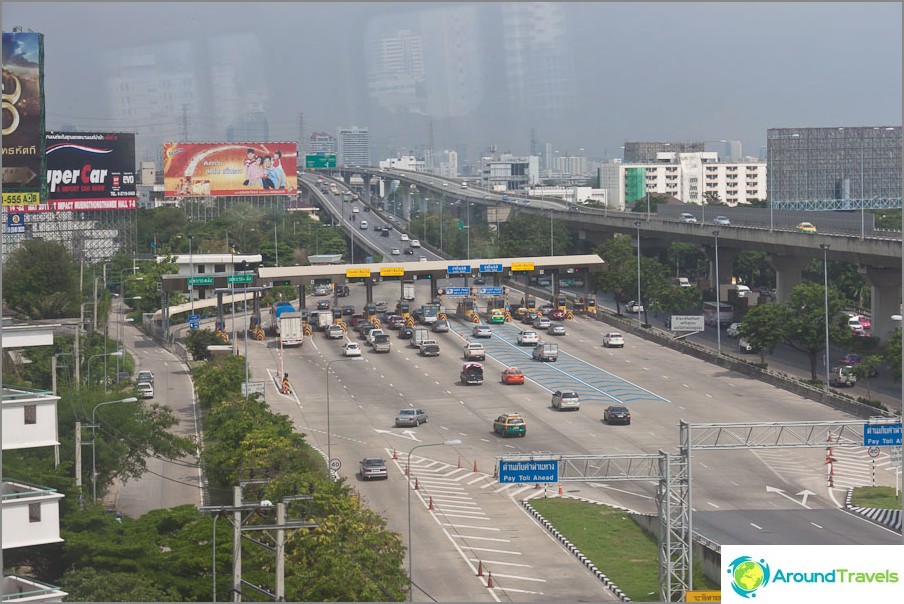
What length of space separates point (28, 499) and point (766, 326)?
30.4 metres

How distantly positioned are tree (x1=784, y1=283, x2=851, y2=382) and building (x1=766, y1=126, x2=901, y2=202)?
37247mm

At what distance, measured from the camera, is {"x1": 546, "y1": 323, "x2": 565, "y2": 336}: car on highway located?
57969 millimetres

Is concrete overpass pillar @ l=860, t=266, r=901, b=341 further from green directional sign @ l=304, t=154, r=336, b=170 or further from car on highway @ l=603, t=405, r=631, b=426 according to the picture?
green directional sign @ l=304, t=154, r=336, b=170

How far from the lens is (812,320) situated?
47062 millimetres

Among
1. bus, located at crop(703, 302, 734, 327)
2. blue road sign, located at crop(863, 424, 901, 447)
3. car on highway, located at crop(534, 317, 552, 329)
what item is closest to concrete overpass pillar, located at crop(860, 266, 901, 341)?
bus, located at crop(703, 302, 734, 327)

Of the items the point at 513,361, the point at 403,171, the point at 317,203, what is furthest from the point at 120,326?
the point at 403,171

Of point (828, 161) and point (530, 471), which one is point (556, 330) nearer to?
point (530, 471)

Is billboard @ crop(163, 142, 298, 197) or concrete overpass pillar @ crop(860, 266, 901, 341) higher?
billboard @ crop(163, 142, 298, 197)

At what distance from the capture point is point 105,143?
82375mm

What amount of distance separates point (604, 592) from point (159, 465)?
53.6ft

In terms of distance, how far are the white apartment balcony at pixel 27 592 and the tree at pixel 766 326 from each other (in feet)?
103

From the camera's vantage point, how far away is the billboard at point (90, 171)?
81.7 m

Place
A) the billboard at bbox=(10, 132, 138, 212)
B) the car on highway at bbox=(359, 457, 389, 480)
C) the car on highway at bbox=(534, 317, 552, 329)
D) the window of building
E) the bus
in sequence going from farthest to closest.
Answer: the billboard at bbox=(10, 132, 138, 212)
the bus
the car on highway at bbox=(534, 317, 552, 329)
the car on highway at bbox=(359, 457, 389, 480)
the window of building

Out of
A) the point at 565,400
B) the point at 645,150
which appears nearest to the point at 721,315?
the point at 565,400
